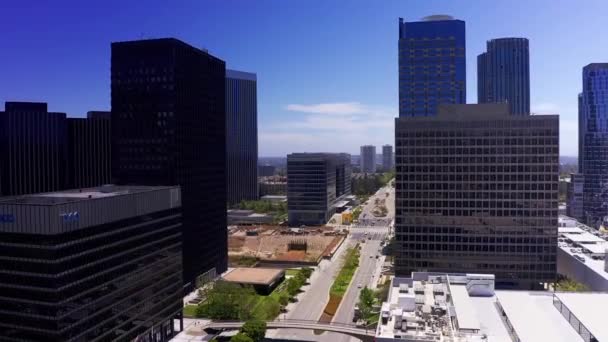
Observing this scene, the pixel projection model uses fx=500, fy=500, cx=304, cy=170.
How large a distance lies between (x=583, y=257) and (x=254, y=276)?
80.4 m

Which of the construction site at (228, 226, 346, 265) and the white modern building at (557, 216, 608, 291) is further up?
the white modern building at (557, 216, 608, 291)

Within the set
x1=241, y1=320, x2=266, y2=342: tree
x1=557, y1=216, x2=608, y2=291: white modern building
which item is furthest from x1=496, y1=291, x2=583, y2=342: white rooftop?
x1=241, y1=320, x2=266, y2=342: tree

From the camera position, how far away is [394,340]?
199 feet

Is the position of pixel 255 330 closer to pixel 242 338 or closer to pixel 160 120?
pixel 242 338

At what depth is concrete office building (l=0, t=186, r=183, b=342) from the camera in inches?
2616

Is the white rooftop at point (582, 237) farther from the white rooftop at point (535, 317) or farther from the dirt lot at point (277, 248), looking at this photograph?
the dirt lot at point (277, 248)

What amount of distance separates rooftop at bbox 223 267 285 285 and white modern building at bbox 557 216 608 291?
239ft

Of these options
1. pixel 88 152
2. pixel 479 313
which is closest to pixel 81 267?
pixel 479 313

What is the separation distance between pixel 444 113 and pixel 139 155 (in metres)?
74.6

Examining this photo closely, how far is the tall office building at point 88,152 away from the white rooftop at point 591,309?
155 m

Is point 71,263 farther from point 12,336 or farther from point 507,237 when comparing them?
point 507,237

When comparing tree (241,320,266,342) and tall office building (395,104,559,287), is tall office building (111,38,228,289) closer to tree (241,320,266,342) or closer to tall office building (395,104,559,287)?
tree (241,320,266,342)

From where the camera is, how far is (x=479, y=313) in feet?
246

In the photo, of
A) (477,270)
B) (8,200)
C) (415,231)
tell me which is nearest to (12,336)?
(8,200)
